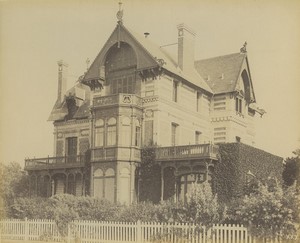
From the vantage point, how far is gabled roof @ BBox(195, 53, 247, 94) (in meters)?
30.7

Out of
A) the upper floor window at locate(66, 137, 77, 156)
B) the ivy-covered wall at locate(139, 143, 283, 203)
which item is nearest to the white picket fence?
the ivy-covered wall at locate(139, 143, 283, 203)

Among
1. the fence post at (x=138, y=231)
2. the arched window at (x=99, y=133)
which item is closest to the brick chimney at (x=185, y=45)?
the arched window at (x=99, y=133)

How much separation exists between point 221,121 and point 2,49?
15.0 m

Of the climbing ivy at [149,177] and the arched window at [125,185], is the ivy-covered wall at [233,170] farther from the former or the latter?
the arched window at [125,185]

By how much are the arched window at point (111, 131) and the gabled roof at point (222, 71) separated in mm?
7424

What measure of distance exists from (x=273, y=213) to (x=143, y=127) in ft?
39.0

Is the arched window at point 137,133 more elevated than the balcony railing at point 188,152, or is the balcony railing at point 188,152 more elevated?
the arched window at point 137,133

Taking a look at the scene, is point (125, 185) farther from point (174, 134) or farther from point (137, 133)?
point (174, 134)

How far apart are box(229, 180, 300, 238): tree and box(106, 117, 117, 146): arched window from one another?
10816 millimetres

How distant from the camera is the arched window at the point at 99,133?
87.9 ft

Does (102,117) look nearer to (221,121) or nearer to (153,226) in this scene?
(221,121)

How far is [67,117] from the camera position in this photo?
33.4 m

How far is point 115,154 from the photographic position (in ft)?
85.1

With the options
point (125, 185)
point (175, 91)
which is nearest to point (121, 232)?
point (125, 185)
